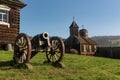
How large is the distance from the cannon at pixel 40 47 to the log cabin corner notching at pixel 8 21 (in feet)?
23.1

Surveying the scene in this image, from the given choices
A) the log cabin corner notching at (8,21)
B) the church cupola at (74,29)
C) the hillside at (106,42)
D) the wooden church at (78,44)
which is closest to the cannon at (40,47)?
the log cabin corner notching at (8,21)

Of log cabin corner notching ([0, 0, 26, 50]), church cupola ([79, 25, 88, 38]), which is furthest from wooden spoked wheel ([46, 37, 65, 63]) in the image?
church cupola ([79, 25, 88, 38])

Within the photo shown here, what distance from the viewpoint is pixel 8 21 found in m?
17.7

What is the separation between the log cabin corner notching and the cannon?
7046mm

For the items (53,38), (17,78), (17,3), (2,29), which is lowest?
(17,78)

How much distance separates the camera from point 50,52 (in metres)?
11.3

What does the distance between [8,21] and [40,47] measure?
7897 millimetres

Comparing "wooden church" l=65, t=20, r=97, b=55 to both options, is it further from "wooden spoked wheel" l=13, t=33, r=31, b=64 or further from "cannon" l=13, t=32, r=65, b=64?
"wooden spoked wheel" l=13, t=33, r=31, b=64

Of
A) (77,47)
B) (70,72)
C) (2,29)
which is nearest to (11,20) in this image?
(2,29)

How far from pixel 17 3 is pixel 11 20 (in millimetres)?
1574

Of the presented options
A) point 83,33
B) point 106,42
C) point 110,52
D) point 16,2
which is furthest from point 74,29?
point 106,42

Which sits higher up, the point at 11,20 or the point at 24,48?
the point at 11,20

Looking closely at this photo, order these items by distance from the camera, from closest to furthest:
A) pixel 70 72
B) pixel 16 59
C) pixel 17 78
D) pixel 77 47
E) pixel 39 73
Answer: pixel 17 78, pixel 39 73, pixel 70 72, pixel 16 59, pixel 77 47

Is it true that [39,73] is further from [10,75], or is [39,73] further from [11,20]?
[11,20]
